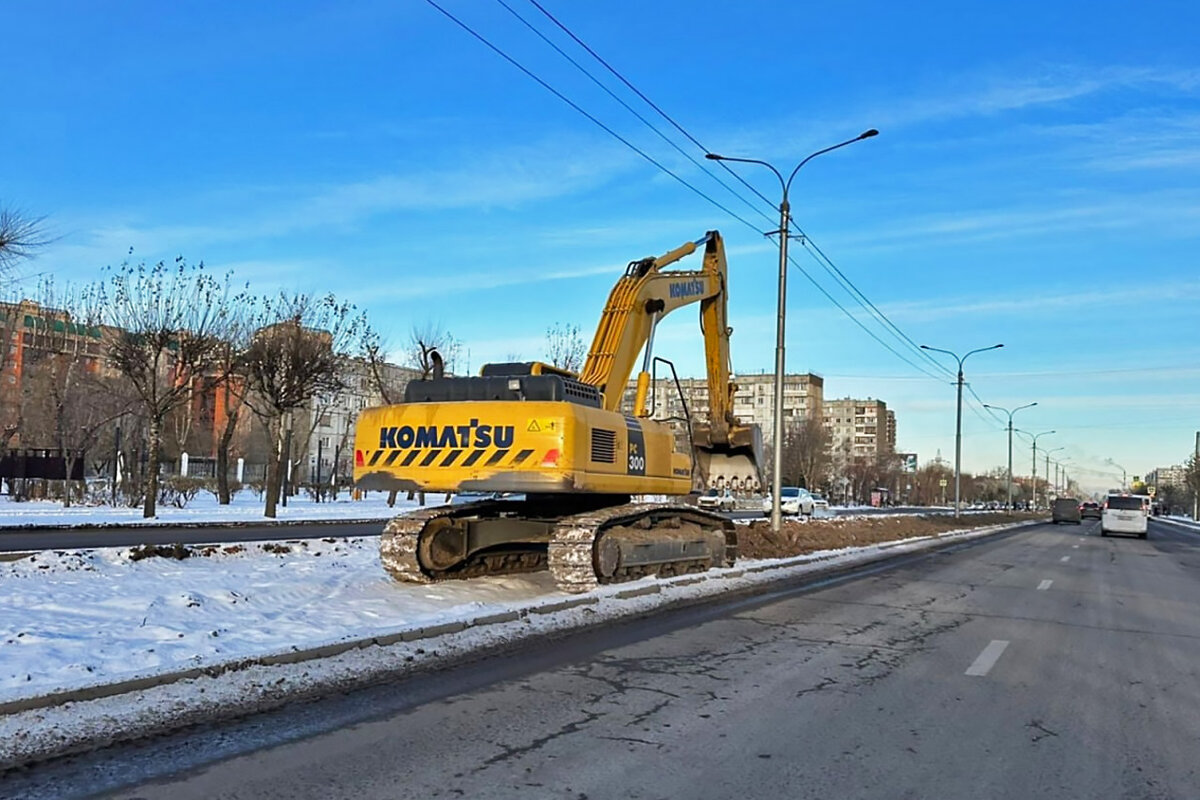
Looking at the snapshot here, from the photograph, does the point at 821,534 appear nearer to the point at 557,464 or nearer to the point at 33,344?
the point at 557,464

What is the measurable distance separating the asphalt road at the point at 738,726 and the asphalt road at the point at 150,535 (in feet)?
38.1

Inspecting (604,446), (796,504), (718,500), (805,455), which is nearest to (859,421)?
(805,455)

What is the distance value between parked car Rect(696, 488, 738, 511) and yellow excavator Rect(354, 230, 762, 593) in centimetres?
86

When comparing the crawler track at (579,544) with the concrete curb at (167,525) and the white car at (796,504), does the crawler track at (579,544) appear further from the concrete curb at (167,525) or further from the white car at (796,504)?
the white car at (796,504)

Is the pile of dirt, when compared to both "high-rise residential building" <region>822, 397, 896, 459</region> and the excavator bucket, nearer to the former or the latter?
the excavator bucket

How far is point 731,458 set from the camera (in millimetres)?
16797

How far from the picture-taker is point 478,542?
1355cm

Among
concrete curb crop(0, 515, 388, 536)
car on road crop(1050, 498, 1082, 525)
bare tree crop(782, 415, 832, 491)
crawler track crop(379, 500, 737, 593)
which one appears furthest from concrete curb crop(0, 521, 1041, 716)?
bare tree crop(782, 415, 832, 491)

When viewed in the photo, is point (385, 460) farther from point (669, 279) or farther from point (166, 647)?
point (669, 279)

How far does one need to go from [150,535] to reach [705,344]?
12.3 meters

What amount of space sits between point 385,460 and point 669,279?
5.60 m

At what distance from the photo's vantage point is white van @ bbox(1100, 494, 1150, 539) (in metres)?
41.4

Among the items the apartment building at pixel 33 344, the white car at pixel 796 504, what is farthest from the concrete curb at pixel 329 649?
the white car at pixel 796 504

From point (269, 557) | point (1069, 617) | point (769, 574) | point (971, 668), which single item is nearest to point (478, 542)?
point (269, 557)
